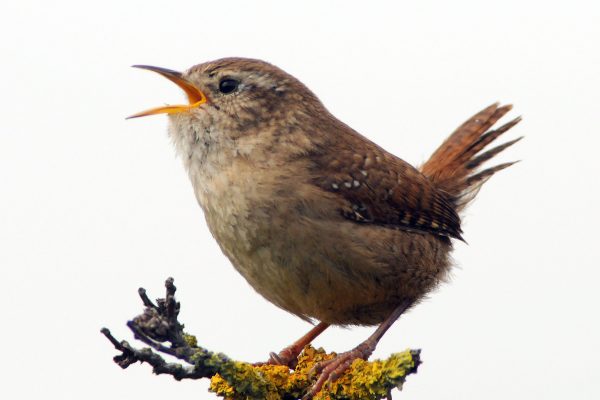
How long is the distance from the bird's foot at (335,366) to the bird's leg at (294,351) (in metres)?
0.42

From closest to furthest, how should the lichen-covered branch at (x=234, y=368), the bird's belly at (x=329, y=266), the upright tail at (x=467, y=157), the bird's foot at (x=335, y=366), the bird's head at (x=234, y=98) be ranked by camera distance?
the lichen-covered branch at (x=234, y=368)
the bird's foot at (x=335, y=366)
the bird's belly at (x=329, y=266)
the bird's head at (x=234, y=98)
the upright tail at (x=467, y=157)

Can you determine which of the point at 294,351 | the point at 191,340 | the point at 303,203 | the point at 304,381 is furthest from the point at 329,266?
the point at 191,340

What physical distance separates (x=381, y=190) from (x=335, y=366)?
987 mm

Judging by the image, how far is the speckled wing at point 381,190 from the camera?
4199mm

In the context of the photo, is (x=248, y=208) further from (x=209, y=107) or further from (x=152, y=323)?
(x=152, y=323)

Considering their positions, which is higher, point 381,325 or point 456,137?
point 456,137

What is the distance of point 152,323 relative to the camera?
2830mm

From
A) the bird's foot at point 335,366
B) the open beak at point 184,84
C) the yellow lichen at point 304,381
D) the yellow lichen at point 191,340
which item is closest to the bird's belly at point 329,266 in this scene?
the bird's foot at point 335,366

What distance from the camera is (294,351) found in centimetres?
447

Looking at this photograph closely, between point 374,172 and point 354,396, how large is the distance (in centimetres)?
129

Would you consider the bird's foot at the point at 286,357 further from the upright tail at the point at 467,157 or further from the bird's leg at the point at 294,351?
the upright tail at the point at 467,157

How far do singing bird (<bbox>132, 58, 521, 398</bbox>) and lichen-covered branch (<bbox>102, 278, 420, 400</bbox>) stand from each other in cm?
10

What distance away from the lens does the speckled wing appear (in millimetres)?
4199

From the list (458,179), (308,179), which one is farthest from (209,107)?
(458,179)
